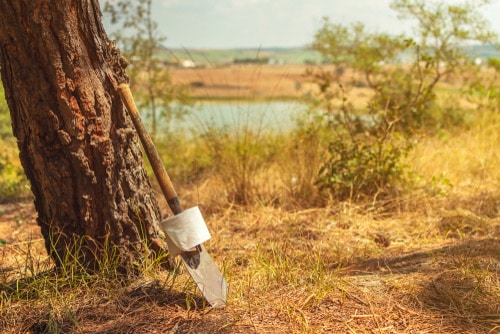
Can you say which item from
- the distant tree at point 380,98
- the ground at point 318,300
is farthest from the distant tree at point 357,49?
the ground at point 318,300

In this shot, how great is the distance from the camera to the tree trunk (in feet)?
8.01

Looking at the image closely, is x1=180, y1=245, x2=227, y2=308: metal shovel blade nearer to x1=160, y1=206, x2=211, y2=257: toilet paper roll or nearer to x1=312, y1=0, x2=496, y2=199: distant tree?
→ x1=160, y1=206, x2=211, y2=257: toilet paper roll

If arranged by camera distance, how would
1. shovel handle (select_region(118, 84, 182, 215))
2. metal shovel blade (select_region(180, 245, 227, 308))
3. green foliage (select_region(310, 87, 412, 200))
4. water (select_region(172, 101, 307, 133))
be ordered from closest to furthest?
metal shovel blade (select_region(180, 245, 227, 308)), shovel handle (select_region(118, 84, 182, 215)), green foliage (select_region(310, 87, 412, 200)), water (select_region(172, 101, 307, 133))

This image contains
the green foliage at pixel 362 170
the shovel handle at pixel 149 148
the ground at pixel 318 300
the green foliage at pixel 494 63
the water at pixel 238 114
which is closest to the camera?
the ground at pixel 318 300

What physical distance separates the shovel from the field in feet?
0.24

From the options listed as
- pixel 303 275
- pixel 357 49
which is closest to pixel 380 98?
pixel 357 49

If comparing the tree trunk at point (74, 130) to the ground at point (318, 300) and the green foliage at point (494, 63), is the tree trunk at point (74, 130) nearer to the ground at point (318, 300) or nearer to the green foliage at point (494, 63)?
the ground at point (318, 300)

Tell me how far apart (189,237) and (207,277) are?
0.71 feet

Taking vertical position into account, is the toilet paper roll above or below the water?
below

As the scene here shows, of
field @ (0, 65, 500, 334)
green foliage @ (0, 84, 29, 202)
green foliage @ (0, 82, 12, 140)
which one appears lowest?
field @ (0, 65, 500, 334)

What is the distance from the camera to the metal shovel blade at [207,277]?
244cm

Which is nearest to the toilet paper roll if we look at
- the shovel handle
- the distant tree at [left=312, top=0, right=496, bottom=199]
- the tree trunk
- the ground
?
the shovel handle

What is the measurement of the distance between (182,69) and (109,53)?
2.12 m

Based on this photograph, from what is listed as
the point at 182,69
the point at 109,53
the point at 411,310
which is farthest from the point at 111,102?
the point at 182,69
